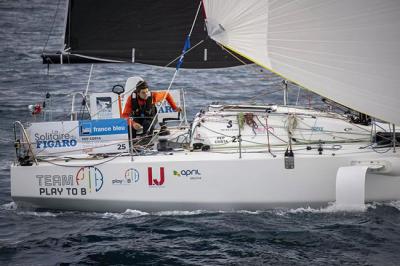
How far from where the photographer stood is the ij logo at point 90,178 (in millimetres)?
10250

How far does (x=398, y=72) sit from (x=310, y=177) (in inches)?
70.6

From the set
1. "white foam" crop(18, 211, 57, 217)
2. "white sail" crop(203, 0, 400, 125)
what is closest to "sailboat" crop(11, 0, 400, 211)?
"white sail" crop(203, 0, 400, 125)

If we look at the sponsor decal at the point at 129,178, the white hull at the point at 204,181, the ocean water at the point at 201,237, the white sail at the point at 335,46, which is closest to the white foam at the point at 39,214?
the ocean water at the point at 201,237

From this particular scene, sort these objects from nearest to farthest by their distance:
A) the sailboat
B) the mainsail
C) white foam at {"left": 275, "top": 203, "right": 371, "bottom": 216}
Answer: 1. the sailboat
2. white foam at {"left": 275, "top": 203, "right": 371, "bottom": 216}
3. the mainsail

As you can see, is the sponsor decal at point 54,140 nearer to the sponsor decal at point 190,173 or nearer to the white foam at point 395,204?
the sponsor decal at point 190,173

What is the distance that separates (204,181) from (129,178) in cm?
99

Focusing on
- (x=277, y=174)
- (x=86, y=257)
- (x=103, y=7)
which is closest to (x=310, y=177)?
(x=277, y=174)

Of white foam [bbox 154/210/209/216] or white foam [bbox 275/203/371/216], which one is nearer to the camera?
white foam [bbox 275/203/371/216]

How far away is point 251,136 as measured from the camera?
10836mm

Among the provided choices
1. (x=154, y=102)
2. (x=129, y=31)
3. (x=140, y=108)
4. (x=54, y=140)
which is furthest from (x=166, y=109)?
(x=54, y=140)

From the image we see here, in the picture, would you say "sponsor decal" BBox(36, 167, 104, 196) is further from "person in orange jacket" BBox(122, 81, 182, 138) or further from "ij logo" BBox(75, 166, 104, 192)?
"person in orange jacket" BBox(122, 81, 182, 138)

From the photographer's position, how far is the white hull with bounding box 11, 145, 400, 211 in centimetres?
1003

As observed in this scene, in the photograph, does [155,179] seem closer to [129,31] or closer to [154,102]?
[154,102]

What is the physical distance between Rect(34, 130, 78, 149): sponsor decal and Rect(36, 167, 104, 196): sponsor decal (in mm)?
463
